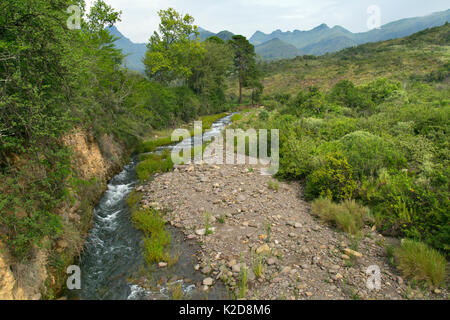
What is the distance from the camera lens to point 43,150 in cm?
513

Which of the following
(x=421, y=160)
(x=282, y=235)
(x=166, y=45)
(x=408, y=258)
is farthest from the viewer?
(x=166, y=45)

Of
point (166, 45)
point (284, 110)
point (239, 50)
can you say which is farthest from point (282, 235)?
point (239, 50)

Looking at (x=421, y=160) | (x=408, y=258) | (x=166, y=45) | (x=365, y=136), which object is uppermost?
(x=166, y=45)

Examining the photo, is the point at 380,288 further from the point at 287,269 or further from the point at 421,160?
the point at 421,160

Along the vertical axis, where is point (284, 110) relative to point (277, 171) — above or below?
above

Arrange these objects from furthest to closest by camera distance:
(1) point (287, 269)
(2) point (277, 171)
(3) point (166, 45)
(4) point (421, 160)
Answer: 1. (3) point (166, 45)
2. (2) point (277, 171)
3. (4) point (421, 160)
4. (1) point (287, 269)

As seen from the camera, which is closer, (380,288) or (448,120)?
(380,288)

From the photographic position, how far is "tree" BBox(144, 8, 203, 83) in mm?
27344

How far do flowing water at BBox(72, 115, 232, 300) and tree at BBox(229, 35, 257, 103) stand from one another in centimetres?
3701

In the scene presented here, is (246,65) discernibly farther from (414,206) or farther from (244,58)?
(414,206)

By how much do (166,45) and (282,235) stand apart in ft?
98.5

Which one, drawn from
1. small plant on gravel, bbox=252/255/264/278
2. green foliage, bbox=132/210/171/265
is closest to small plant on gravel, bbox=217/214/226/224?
green foliage, bbox=132/210/171/265

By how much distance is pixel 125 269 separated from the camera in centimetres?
546

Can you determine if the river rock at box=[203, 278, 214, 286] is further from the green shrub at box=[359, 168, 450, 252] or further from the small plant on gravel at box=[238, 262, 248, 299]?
the green shrub at box=[359, 168, 450, 252]
